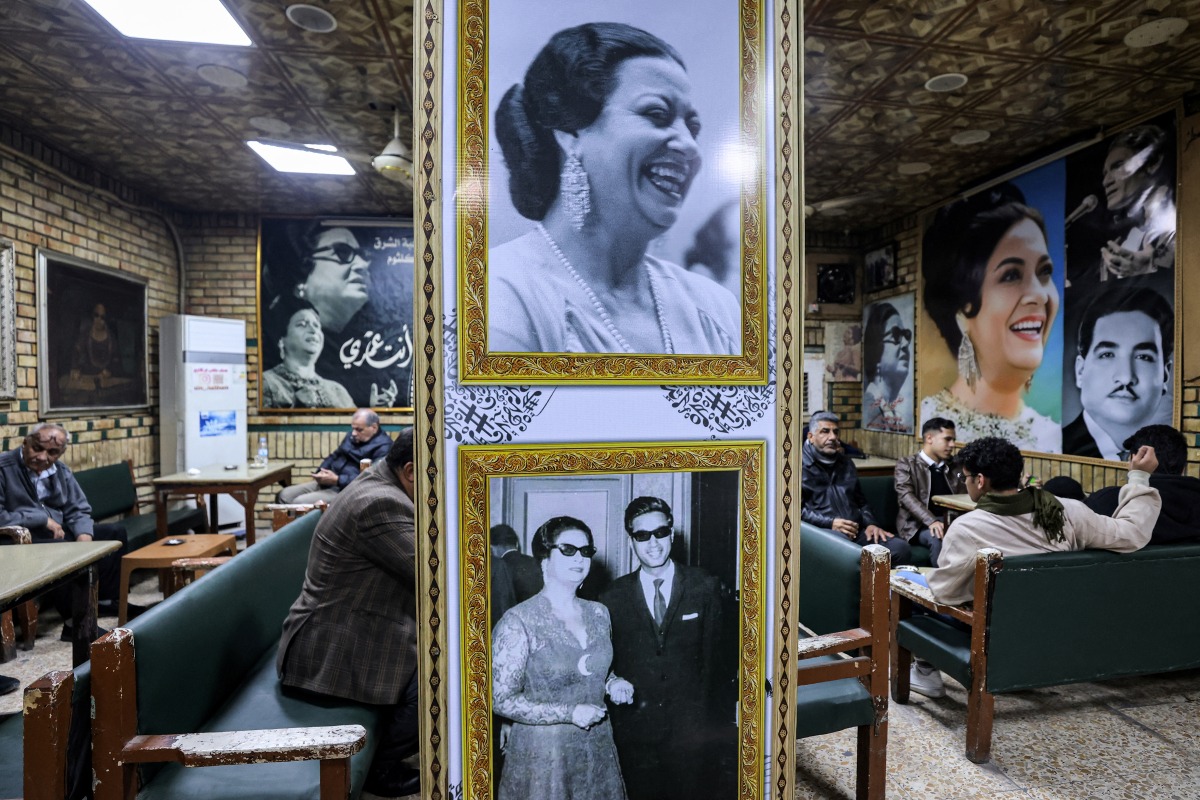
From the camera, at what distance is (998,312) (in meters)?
4.83

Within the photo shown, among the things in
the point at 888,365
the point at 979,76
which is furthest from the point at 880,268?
the point at 979,76

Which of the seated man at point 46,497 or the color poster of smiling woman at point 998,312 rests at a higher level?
the color poster of smiling woman at point 998,312

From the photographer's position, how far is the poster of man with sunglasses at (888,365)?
19.7ft

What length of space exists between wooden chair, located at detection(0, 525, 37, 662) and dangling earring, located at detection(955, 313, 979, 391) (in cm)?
646

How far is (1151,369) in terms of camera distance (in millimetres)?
3717

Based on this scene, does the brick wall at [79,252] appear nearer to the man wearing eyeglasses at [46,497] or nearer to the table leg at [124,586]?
the man wearing eyeglasses at [46,497]

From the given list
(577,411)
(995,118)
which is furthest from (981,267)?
(577,411)

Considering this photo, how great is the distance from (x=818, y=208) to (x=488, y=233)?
4.42 m

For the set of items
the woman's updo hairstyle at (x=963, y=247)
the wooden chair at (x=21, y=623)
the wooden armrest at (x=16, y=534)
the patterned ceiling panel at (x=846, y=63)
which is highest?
the patterned ceiling panel at (x=846, y=63)

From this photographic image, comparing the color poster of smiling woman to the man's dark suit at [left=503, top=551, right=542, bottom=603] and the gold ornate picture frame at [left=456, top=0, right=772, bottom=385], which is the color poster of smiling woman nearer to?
the gold ornate picture frame at [left=456, top=0, right=772, bottom=385]

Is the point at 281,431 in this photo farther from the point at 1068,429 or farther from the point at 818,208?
the point at 1068,429

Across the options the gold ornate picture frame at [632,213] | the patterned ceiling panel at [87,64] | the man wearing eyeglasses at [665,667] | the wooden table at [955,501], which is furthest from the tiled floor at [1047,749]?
the patterned ceiling panel at [87,64]

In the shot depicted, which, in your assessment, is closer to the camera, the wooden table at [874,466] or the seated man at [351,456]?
the seated man at [351,456]

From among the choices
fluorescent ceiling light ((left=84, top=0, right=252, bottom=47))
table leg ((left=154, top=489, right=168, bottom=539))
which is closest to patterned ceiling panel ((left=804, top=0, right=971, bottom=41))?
fluorescent ceiling light ((left=84, top=0, right=252, bottom=47))
